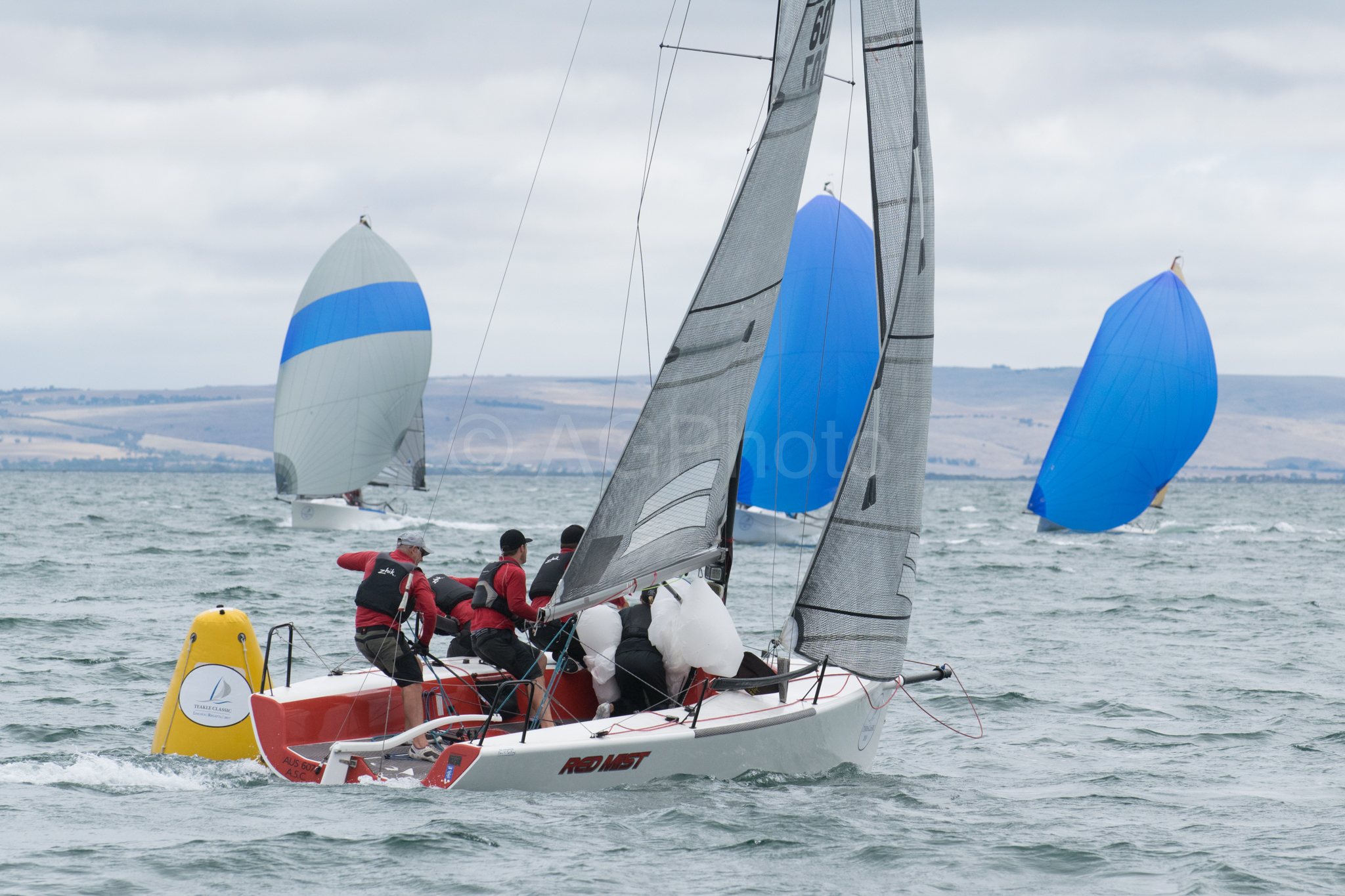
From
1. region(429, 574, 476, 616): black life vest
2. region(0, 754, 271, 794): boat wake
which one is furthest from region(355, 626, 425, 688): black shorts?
region(0, 754, 271, 794): boat wake

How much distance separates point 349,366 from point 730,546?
2118 centimetres

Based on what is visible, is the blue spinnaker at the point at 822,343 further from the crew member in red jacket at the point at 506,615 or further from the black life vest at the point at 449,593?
the crew member in red jacket at the point at 506,615

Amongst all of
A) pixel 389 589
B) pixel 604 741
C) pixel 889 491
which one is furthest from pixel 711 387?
pixel 389 589

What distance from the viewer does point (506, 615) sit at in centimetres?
711

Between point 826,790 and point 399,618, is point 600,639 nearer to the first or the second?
point 399,618

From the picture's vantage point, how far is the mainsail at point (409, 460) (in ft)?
102

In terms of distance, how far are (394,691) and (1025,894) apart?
3599 mm

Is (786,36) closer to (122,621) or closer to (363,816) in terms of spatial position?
(363,816)

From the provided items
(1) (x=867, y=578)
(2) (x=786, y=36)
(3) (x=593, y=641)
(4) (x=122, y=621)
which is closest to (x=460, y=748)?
(3) (x=593, y=641)

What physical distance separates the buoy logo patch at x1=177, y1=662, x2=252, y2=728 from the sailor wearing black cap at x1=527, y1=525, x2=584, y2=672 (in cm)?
159

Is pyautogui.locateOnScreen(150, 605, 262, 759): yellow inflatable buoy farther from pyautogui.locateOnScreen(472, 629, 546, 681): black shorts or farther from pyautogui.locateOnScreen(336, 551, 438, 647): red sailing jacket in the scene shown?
pyautogui.locateOnScreen(472, 629, 546, 681): black shorts

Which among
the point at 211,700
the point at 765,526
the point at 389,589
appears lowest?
the point at 765,526

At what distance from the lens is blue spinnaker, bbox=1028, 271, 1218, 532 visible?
2648 centimetres

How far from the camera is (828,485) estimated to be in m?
20.5
